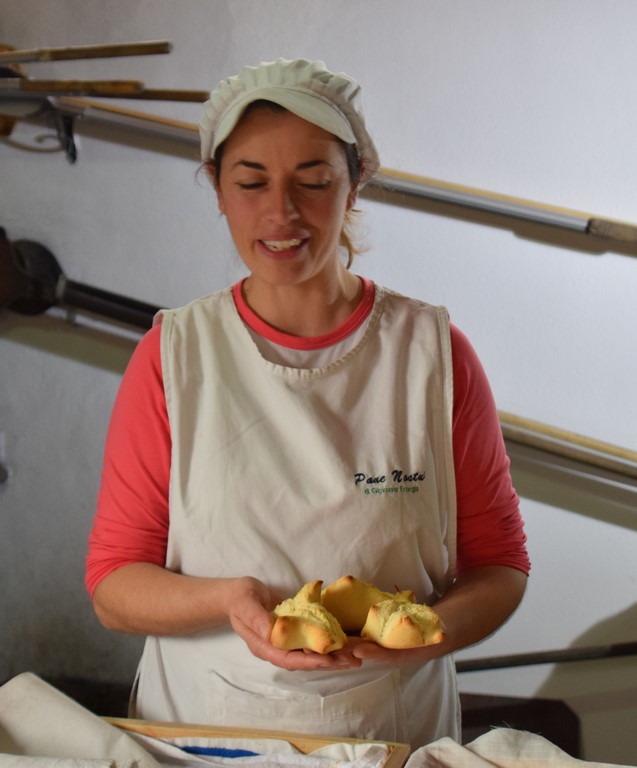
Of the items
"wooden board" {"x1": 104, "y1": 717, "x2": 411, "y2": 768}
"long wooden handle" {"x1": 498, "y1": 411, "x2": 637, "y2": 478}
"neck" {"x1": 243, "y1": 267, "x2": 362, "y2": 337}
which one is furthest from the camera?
"long wooden handle" {"x1": 498, "y1": 411, "x2": 637, "y2": 478}

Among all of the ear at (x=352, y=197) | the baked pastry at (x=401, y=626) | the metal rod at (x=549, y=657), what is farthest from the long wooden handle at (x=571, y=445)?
the baked pastry at (x=401, y=626)

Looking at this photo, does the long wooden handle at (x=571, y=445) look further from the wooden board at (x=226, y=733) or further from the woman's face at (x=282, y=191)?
the wooden board at (x=226, y=733)

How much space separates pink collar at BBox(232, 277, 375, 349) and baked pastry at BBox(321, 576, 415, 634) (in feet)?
1.20

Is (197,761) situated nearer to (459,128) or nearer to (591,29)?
(459,128)

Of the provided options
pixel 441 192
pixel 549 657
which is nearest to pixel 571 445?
pixel 549 657

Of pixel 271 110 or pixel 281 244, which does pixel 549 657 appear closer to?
pixel 281 244

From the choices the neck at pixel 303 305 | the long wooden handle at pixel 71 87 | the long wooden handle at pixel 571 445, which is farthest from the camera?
the long wooden handle at pixel 571 445

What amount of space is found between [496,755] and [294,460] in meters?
0.45

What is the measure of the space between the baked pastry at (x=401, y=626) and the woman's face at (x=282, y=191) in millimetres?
438

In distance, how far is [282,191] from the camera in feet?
3.61

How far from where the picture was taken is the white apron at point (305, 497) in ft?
3.66

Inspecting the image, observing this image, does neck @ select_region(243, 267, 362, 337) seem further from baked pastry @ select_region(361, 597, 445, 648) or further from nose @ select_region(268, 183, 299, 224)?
baked pastry @ select_region(361, 597, 445, 648)

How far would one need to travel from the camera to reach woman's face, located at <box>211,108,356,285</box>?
1.10 meters

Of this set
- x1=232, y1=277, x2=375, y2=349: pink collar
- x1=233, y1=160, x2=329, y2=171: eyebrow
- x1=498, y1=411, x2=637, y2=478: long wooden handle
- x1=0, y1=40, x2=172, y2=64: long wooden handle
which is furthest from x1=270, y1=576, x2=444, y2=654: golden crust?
x1=0, y1=40, x2=172, y2=64: long wooden handle
